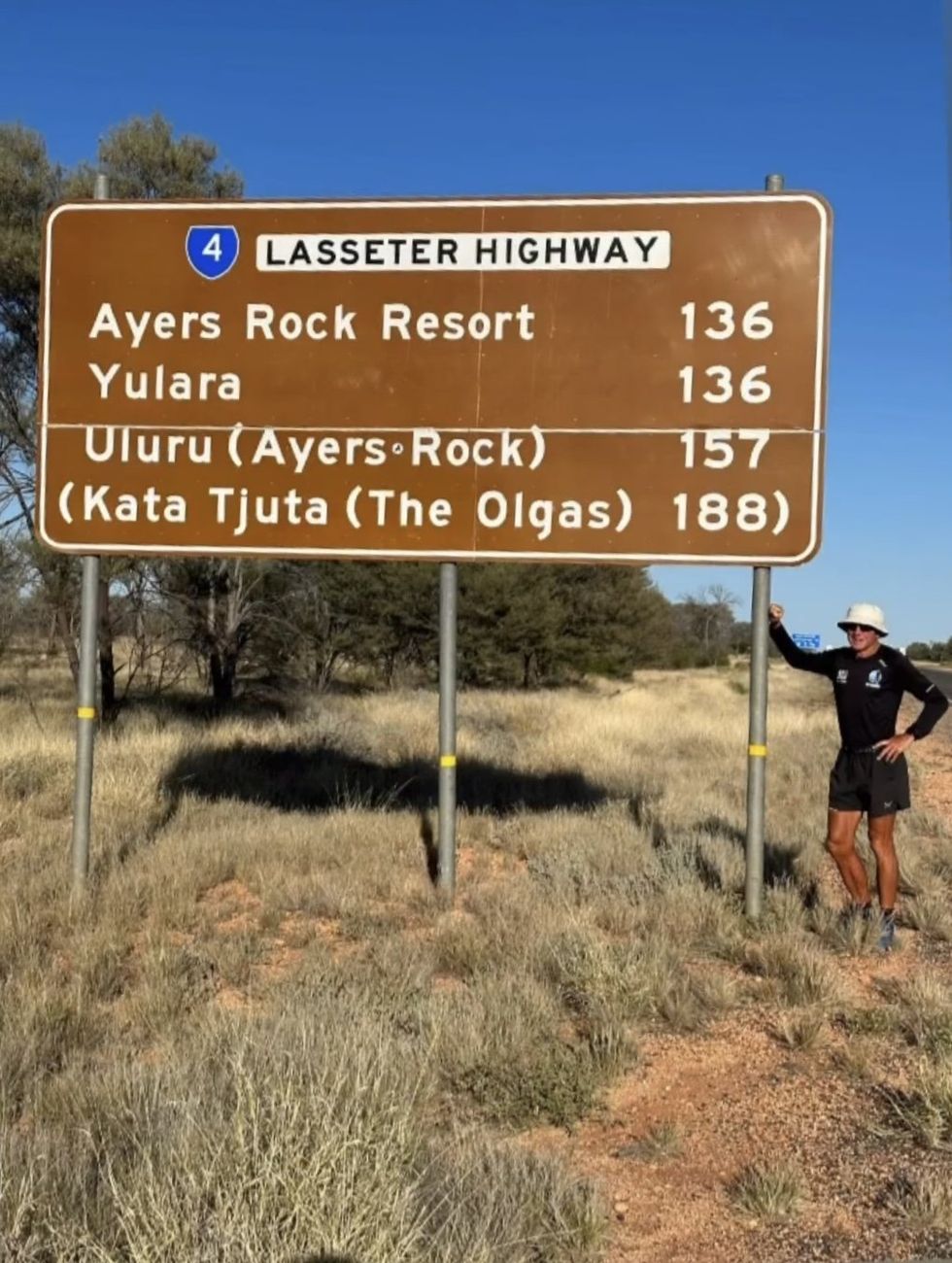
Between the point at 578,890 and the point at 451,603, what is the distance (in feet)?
7.09

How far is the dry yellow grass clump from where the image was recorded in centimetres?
312

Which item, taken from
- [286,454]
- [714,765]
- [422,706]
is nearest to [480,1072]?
[286,454]

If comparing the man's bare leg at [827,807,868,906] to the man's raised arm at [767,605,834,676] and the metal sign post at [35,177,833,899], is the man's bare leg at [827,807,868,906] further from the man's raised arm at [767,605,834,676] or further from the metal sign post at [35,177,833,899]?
the man's raised arm at [767,605,834,676]

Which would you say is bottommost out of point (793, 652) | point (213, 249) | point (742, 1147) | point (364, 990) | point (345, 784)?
point (742, 1147)

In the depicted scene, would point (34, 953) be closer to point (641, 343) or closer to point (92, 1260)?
point (92, 1260)

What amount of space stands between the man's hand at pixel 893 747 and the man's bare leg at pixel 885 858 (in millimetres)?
366

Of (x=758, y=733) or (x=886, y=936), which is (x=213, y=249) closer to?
(x=758, y=733)

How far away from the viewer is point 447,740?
7.63 m

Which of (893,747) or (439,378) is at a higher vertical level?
(439,378)

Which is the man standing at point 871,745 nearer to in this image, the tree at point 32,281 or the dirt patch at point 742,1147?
the dirt patch at point 742,1147

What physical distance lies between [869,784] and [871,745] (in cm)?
24

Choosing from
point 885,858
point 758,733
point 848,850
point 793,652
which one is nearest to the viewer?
point 885,858

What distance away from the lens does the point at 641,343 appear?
7.29m

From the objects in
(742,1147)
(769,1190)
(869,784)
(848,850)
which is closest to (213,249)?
(869,784)
